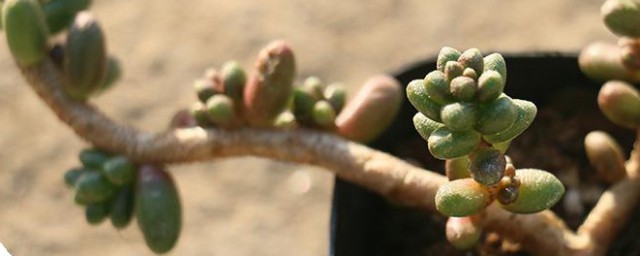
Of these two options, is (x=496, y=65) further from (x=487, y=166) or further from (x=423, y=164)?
(x=423, y=164)

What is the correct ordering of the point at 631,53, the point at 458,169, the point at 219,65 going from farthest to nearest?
1. the point at 219,65
2. the point at 631,53
3. the point at 458,169

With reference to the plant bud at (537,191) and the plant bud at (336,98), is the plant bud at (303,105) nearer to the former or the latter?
the plant bud at (336,98)

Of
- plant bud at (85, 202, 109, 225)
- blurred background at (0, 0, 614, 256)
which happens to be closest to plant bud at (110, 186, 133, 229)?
plant bud at (85, 202, 109, 225)

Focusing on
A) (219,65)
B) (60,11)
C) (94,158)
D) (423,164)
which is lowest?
(219,65)

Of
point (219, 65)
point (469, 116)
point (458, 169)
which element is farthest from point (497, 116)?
point (219, 65)

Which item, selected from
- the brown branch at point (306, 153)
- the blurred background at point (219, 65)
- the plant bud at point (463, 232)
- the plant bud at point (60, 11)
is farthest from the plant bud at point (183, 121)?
the blurred background at point (219, 65)
